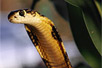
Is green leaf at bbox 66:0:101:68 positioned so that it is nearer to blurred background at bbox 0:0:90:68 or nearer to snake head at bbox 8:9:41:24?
snake head at bbox 8:9:41:24

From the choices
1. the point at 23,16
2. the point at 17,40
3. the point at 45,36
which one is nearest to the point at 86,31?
the point at 45,36

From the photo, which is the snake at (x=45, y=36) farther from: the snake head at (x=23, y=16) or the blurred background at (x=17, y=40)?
the blurred background at (x=17, y=40)

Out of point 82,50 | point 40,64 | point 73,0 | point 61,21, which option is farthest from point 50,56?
Result: point 61,21

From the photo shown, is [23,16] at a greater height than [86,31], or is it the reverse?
[23,16]

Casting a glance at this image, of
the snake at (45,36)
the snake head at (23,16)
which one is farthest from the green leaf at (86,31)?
the snake head at (23,16)

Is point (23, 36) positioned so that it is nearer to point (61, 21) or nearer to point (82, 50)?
point (61, 21)

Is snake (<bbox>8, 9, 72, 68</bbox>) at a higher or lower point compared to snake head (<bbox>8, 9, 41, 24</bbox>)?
lower

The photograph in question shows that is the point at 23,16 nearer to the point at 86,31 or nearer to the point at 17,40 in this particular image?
the point at 86,31

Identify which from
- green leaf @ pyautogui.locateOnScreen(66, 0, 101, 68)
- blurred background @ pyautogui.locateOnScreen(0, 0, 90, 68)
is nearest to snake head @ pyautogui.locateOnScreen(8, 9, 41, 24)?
green leaf @ pyautogui.locateOnScreen(66, 0, 101, 68)
